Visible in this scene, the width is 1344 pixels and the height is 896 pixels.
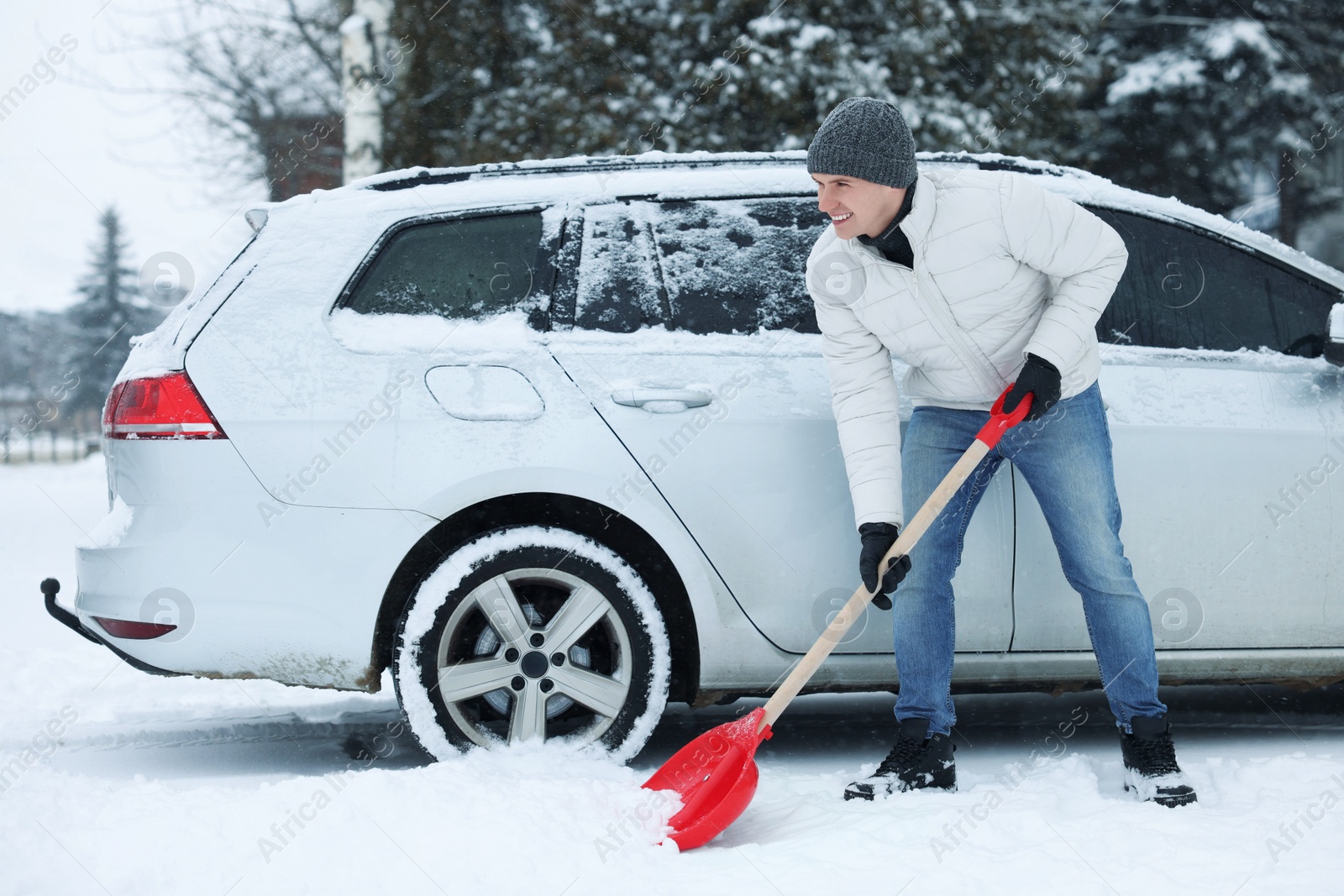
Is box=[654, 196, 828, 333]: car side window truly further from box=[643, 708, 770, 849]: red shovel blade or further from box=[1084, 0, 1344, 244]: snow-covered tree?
box=[1084, 0, 1344, 244]: snow-covered tree

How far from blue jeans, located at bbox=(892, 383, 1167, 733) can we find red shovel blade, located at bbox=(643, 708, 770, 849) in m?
0.47

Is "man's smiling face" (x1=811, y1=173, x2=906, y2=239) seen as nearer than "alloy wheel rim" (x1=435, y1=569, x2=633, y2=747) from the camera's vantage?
Yes

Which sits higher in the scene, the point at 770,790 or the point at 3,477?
the point at 770,790

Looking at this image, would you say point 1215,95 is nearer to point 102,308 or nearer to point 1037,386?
point 1037,386

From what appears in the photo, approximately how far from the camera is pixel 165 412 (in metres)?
2.84

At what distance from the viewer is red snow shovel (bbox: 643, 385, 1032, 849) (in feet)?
8.43

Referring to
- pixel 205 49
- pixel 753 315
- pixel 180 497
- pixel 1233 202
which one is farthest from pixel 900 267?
pixel 1233 202

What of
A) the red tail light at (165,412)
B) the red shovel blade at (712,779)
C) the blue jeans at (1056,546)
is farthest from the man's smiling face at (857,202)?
the red tail light at (165,412)

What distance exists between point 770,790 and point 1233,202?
13.4 metres

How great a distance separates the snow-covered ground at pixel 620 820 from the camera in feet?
7.50

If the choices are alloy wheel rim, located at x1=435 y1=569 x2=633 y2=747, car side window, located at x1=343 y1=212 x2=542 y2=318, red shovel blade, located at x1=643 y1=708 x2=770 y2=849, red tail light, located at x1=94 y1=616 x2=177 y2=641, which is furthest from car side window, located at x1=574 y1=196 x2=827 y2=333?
red tail light, located at x1=94 y1=616 x2=177 y2=641

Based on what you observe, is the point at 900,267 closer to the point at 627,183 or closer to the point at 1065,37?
the point at 627,183

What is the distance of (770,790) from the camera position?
2.96 m

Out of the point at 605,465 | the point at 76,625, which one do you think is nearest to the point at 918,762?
the point at 605,465
